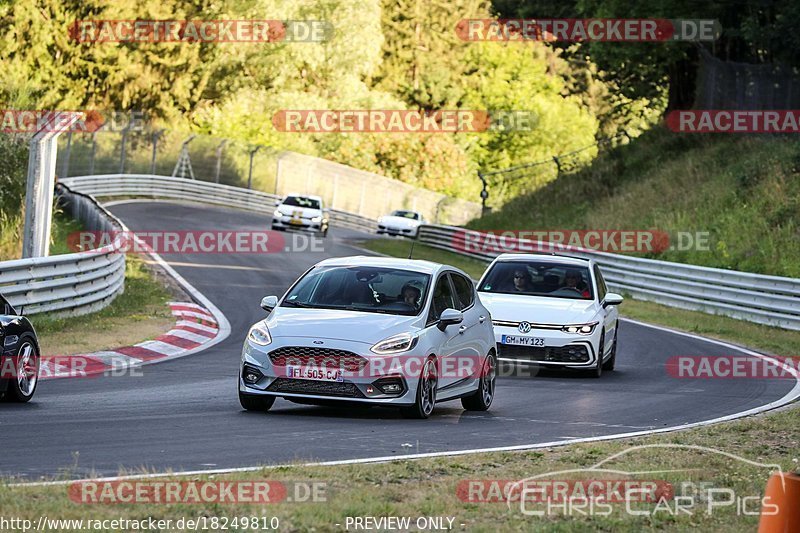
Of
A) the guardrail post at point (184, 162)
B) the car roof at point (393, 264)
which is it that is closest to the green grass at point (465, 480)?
the car roof at point (393, 264)

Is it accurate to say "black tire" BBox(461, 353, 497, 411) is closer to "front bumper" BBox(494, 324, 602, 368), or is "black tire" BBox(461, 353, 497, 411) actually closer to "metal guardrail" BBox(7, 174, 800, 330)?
"front bumper" BBox(494, 324, 602, 368)

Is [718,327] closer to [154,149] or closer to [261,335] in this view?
[261,335]

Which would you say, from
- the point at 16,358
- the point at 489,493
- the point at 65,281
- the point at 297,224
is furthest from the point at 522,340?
the point at 297,224

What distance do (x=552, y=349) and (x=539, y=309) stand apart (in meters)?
0.61

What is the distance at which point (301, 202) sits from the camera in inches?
1997

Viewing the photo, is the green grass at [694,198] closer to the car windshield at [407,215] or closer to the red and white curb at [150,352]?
the car windshield at [407,215]

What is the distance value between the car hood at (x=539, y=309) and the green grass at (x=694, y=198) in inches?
540

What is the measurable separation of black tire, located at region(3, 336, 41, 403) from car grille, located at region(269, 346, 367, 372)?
233 cm

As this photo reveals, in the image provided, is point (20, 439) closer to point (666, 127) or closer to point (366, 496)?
point (366, 496)

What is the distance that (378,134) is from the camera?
82.1 m

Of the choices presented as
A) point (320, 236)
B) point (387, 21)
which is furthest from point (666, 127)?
point (387, 21)

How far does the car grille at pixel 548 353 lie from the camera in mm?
17922

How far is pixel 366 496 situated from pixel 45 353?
10.3 m

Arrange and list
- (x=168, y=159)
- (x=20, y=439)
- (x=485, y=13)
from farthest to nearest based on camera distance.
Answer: (x=485, y=13), (x=168, y=159), (x=20, y=439)
